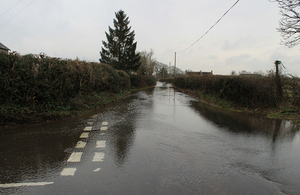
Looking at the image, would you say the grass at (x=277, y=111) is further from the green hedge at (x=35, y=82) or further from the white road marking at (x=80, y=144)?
the green hedge at (x=35, y=82)

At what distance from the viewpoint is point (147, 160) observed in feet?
12.7

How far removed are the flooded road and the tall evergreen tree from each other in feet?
97.9

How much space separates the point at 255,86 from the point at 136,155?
28.7 ft

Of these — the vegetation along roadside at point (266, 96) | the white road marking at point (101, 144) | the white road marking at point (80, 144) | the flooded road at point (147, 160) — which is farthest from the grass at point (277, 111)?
the white road marking at point (80, 144)

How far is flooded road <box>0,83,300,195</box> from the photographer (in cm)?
293

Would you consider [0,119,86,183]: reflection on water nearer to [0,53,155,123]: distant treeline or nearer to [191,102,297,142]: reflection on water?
[0,53,155,123]: distant treeline

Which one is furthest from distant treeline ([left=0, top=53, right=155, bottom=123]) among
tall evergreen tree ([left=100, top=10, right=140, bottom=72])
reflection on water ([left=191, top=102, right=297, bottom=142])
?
tall evergreen tree ([left=100, top=10, right=140, bottom=72])

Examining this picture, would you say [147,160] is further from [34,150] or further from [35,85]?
[35,85]

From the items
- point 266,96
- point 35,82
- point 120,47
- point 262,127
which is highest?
point 120,47

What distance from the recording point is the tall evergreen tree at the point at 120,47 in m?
34.8

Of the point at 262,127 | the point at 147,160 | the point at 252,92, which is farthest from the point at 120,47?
the point at 147,160

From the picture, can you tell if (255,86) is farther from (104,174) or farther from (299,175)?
(104,174)

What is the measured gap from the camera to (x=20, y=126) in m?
6.19

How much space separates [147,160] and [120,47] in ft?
111
